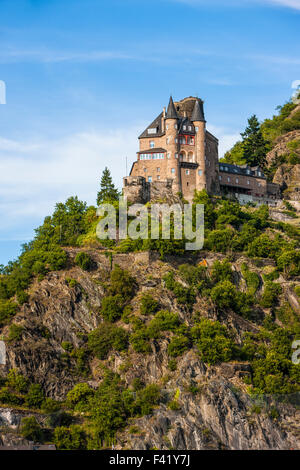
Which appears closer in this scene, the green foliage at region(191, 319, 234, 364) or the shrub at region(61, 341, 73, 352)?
the green foliage at region(191, 319, 234, 364)

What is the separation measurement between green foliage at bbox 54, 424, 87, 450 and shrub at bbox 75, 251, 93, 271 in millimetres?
19253

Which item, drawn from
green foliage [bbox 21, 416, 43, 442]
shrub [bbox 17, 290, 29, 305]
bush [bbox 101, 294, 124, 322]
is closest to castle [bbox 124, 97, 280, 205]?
bush [bbox 101, 294, 124, 322]

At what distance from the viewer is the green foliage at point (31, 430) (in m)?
68.6

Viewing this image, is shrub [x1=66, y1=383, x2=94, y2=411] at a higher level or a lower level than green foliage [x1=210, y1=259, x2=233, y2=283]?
lower

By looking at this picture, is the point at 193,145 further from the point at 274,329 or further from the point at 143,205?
the point at 274,329

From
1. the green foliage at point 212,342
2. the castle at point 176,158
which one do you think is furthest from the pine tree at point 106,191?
the green foliage at point 212,342

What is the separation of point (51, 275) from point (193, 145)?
2808 centimetres

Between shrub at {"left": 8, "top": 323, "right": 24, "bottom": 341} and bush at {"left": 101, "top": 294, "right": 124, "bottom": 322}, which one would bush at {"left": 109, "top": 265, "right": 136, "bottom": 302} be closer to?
bush at {"left": 101, "top": 294, "right": 124, "bottom": 322}

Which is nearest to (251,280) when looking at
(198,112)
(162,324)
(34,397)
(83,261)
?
(162,324)

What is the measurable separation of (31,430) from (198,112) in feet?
163

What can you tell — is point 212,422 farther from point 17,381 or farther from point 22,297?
point 22,297

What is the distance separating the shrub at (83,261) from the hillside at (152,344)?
0.11 metres

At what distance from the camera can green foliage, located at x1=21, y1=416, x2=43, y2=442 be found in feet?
225

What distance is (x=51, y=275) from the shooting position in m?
83.8
